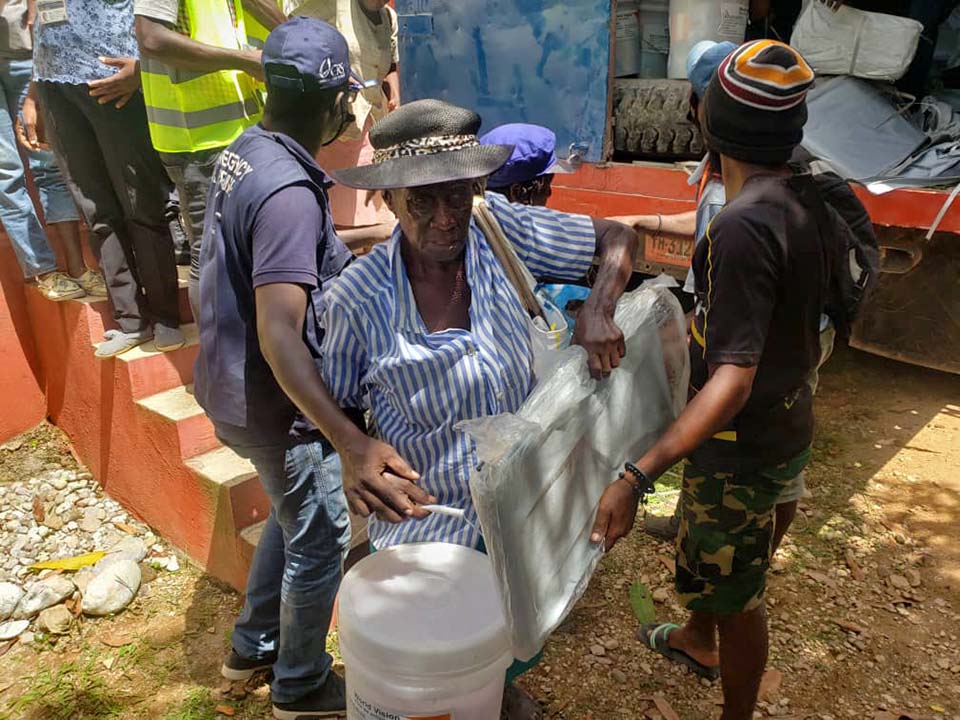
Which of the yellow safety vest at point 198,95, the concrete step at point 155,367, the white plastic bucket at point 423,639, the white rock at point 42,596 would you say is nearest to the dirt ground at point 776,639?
the white rock at point 42,596

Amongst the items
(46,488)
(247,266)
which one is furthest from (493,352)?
(46,488)

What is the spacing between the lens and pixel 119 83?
3.54 meters

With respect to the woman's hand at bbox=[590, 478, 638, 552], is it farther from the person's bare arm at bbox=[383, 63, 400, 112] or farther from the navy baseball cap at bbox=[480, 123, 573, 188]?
the person's bare arm at bbox=[383, 63, 400, 112]

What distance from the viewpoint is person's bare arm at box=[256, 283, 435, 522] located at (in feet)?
5.13

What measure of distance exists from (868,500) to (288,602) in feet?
9.36

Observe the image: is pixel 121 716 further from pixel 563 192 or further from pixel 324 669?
pixel 563 192

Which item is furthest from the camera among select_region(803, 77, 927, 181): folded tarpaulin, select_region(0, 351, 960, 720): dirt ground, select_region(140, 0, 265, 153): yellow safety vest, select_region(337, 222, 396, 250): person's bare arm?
select_region(803, 77, 927, 181): folded tarpaulin

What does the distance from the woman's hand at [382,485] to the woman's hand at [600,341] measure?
460 mm

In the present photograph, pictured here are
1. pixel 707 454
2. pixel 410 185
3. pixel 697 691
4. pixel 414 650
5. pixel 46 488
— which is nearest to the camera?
pixel 414 650

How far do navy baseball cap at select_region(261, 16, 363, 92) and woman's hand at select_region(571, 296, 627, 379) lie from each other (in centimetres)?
107

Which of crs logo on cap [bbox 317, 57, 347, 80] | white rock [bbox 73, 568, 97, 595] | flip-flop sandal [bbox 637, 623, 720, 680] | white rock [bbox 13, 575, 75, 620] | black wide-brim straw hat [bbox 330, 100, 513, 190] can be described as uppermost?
crs logo on cap [bbox 317, 57, 347, 80]

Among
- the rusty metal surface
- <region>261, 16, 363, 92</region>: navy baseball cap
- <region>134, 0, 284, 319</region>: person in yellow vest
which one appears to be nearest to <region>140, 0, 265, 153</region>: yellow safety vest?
<region>134, 0, 284, 319</region>: person in yellow vest

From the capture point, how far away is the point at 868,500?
12.1 feet

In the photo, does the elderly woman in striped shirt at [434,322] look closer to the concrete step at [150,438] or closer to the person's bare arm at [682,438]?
the person's bare arm at [682,438]
